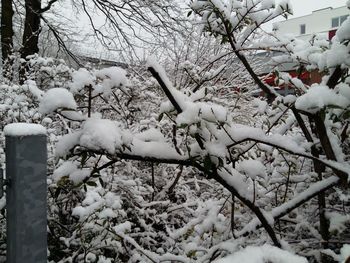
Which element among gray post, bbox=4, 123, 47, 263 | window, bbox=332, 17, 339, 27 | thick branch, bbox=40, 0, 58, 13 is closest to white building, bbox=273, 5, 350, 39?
window, bbox=332, 17, 339, 27

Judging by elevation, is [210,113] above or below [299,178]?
above

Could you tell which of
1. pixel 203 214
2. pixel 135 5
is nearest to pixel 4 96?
pixel 203 214

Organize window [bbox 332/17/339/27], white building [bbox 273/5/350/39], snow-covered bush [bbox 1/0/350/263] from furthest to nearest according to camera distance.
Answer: white building [bbox 273/5/350/39]
window [bbox 332/17/339/27]
snow-covered bush [bbox 1/0/350/263]

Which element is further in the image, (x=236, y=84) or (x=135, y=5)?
(x=135, y=5)

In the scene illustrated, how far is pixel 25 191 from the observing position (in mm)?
1422

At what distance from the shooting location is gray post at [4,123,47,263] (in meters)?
1.41

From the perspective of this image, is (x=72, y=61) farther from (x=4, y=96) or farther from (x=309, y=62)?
(x=309, y=62)

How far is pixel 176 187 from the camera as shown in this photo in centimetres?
337

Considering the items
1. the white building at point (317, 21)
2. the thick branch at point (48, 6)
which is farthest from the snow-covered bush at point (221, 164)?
the white building at point (317, 21)

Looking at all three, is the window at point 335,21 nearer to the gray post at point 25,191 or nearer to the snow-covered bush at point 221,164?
the snow-covered bush at point 221,164

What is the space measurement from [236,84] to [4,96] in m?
4.40

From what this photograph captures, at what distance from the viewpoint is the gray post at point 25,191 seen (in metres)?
1.41

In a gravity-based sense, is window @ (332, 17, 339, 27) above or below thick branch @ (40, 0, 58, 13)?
above

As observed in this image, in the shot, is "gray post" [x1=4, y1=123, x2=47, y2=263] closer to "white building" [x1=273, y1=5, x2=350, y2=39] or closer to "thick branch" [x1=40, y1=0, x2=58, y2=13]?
"thick branch" [x1=40, y1=0, x2=58, y2=13]
